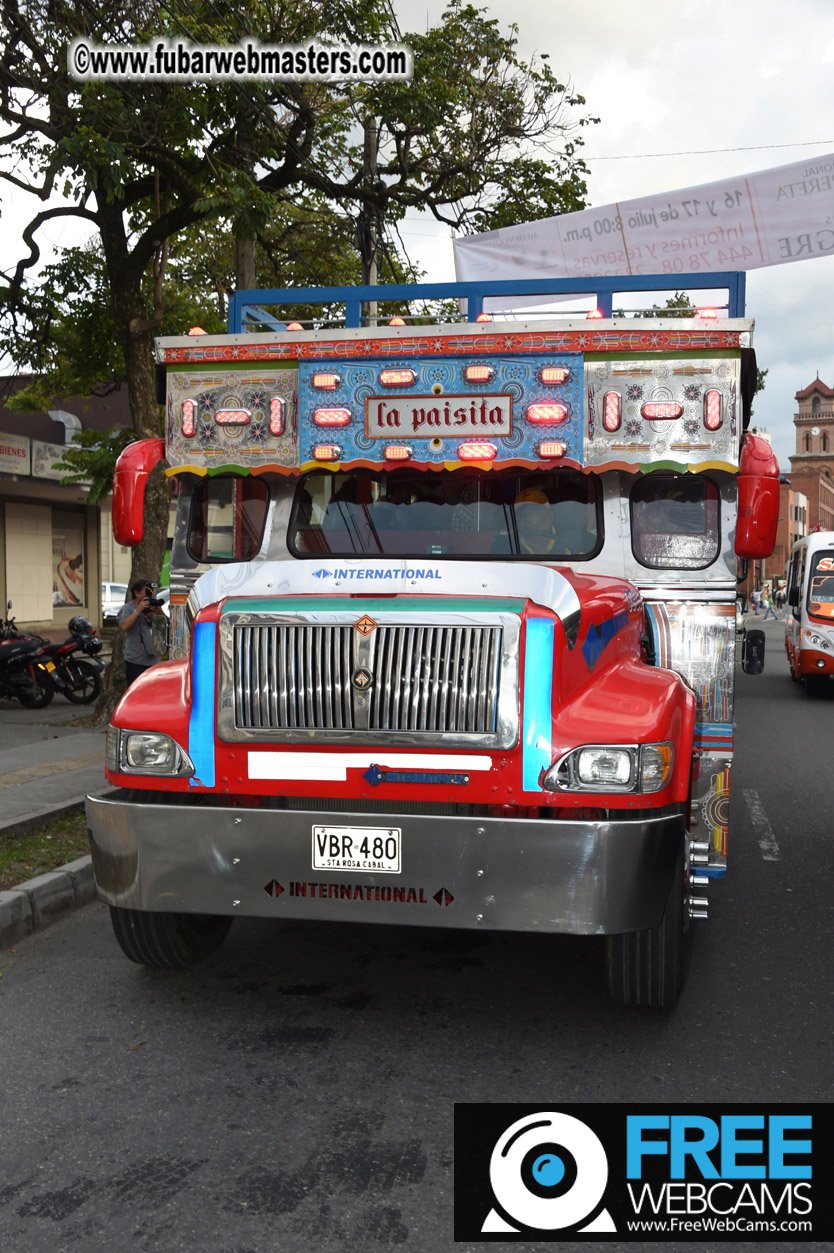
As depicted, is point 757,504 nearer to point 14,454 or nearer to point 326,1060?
point 326,1060

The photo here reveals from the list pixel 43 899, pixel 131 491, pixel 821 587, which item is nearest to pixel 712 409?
pixel 131 491

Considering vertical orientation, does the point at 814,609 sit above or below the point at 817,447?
below

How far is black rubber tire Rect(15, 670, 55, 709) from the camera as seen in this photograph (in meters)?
14.8

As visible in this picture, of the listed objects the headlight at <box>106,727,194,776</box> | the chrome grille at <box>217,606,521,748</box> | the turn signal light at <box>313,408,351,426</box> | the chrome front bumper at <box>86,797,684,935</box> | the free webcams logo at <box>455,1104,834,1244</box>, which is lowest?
the free webcams logo at <box>455,1104,834,1244</box>

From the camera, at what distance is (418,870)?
3971 millimetres

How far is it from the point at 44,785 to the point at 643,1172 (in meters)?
6.64

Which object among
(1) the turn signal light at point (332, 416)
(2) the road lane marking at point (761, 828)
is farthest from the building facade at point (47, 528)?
(1) the turn signal light at point (332, 416)

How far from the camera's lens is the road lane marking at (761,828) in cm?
755

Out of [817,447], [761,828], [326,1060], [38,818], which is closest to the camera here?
[326,1060]

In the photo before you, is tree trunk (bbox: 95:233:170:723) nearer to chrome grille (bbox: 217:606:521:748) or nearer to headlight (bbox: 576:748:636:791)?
chrome grille (bbox: 217:606:521:748)

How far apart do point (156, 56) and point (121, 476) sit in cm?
754

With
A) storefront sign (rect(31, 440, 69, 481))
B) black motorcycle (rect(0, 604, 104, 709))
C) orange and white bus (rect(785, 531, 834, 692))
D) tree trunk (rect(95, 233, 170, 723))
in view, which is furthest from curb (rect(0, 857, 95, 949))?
storefront sign (rect(31, 440, 69, 481))

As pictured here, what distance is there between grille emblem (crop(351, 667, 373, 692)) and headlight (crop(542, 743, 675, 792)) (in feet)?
2.34

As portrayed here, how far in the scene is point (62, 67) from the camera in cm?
1202
